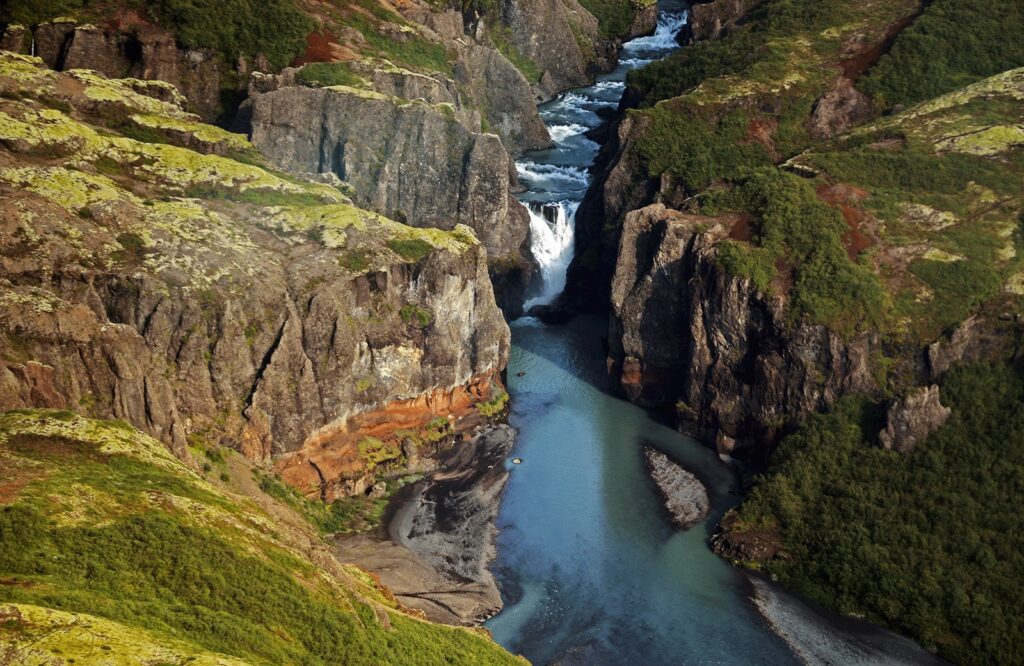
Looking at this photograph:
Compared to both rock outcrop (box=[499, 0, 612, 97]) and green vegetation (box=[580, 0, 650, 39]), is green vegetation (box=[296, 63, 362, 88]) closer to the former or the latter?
rock outcrop (box=[499, 0, 612, 97])

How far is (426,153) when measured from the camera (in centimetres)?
9638

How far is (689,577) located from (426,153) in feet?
149

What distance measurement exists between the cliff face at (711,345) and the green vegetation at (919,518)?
334 centimetres

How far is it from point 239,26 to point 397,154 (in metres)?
23.4

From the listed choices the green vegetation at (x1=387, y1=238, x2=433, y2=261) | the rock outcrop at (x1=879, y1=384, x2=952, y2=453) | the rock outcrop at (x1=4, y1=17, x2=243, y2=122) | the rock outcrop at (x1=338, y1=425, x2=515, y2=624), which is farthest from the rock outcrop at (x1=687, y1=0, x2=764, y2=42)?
the rock outcrop at (x1=338, y1=425, x2=515, y2=624)

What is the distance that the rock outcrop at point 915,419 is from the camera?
71.4 meters

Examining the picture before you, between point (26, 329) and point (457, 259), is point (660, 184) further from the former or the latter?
point (26, 329)

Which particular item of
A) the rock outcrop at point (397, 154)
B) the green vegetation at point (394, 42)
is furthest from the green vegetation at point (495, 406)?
the green vegetation at point (394, 42)

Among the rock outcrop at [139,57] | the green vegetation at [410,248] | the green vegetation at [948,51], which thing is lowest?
the green vegetation at [410,248]

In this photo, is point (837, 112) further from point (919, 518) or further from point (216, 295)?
point (216, 295)

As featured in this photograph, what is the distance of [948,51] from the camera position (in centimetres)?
11281

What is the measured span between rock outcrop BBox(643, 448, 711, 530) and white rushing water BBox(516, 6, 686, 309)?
94.0 ft

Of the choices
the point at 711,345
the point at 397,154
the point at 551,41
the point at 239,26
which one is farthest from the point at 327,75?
the point at 551,41

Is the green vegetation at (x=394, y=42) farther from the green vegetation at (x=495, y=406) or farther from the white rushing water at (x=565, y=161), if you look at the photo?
the green vegetation at (x=495, y=406)
